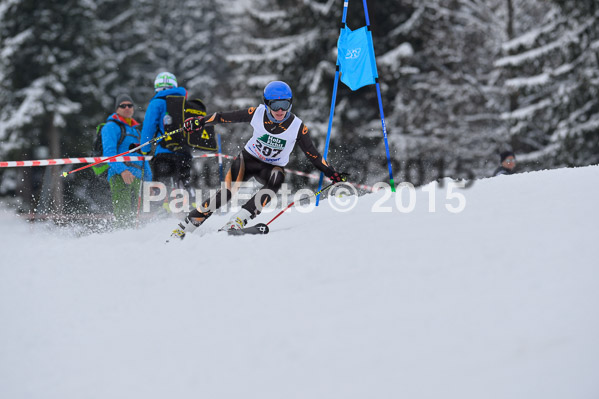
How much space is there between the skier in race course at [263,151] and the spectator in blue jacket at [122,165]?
1.64 metres

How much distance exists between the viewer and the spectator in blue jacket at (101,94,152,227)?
7.29m

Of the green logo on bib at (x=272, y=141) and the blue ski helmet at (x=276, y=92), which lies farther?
the green logo on bib at (x=272, y=141)

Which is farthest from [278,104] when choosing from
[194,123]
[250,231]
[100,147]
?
[100,147]

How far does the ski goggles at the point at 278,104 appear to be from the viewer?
575cm

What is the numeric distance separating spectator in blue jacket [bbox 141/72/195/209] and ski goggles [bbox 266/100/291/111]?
6.88 feet

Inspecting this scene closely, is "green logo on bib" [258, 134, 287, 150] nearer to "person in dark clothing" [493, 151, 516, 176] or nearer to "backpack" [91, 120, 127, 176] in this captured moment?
"backpack" [91, 120, 127, 176]

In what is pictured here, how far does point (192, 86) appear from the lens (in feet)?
88.8

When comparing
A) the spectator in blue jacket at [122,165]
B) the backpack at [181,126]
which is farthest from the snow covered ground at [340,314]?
the backpack at [181,126]

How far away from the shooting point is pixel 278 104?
5754 mm

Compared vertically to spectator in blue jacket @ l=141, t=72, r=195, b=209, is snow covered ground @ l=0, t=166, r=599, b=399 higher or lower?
lower

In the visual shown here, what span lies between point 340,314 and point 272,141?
2.91 metres

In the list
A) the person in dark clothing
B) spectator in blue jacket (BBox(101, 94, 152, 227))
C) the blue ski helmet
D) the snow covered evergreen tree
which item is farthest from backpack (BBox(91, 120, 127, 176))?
the snow covered evergreen tree

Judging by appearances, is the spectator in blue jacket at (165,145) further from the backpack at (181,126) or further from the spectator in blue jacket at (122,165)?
the spectator in blue jacket at (122,165)

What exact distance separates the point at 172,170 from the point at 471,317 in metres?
5.54
